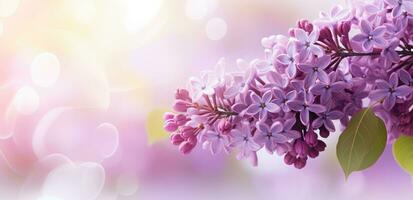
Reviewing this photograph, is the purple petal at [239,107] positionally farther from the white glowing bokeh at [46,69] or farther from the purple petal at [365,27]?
the white glowing bokeh at [46,69]

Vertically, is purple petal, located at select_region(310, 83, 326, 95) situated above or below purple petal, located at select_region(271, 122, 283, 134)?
above

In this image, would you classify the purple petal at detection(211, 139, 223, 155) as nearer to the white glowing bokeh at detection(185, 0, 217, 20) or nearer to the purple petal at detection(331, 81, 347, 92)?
the purple petal at detection(331, 81, 347, 92)

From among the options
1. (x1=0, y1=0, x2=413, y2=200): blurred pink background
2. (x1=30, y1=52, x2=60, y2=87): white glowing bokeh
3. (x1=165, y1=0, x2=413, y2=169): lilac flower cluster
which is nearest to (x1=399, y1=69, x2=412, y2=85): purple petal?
(x1=165, y1=0, x2=413, y2=169): lilac flower cluster

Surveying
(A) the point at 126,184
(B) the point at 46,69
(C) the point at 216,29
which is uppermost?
(B) the point at 46,69

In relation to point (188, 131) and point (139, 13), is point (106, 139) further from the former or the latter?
point (188, 131)

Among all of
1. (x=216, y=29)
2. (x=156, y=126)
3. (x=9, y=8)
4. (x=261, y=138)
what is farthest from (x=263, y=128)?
(x=9, y=8)

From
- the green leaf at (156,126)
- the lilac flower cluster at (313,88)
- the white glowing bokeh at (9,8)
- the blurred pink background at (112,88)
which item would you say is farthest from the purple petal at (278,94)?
the white glowing bokeh at (9,8)

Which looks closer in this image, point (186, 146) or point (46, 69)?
point (186, 146)
